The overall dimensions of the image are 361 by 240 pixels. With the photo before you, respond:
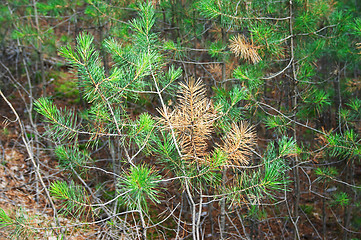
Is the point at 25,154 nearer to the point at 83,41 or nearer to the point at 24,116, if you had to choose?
the point at 24,116

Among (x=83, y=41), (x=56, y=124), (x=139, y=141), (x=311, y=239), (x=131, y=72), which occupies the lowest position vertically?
(x=311, y=239)

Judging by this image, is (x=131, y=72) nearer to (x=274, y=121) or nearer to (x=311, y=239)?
(x=274, y=121)

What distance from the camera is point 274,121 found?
2.71m

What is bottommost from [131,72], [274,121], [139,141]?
[274,121]

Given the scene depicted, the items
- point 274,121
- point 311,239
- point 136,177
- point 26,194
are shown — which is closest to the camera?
point 136,177

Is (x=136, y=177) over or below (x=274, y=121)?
over

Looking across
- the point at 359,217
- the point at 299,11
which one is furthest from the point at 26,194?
the point at 359,217

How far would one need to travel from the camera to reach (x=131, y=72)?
5.15 ft

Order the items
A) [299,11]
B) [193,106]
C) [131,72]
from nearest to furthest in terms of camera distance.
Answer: [193,106]
[131,72]
[299,11]

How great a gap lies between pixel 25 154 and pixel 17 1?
2484 millimetres

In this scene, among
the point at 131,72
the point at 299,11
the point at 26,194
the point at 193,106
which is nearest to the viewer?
the point at 193,106

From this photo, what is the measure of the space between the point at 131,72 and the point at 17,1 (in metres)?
4.65

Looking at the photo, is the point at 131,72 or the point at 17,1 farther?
the point at 17,1

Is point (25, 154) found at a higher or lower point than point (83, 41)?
lower
